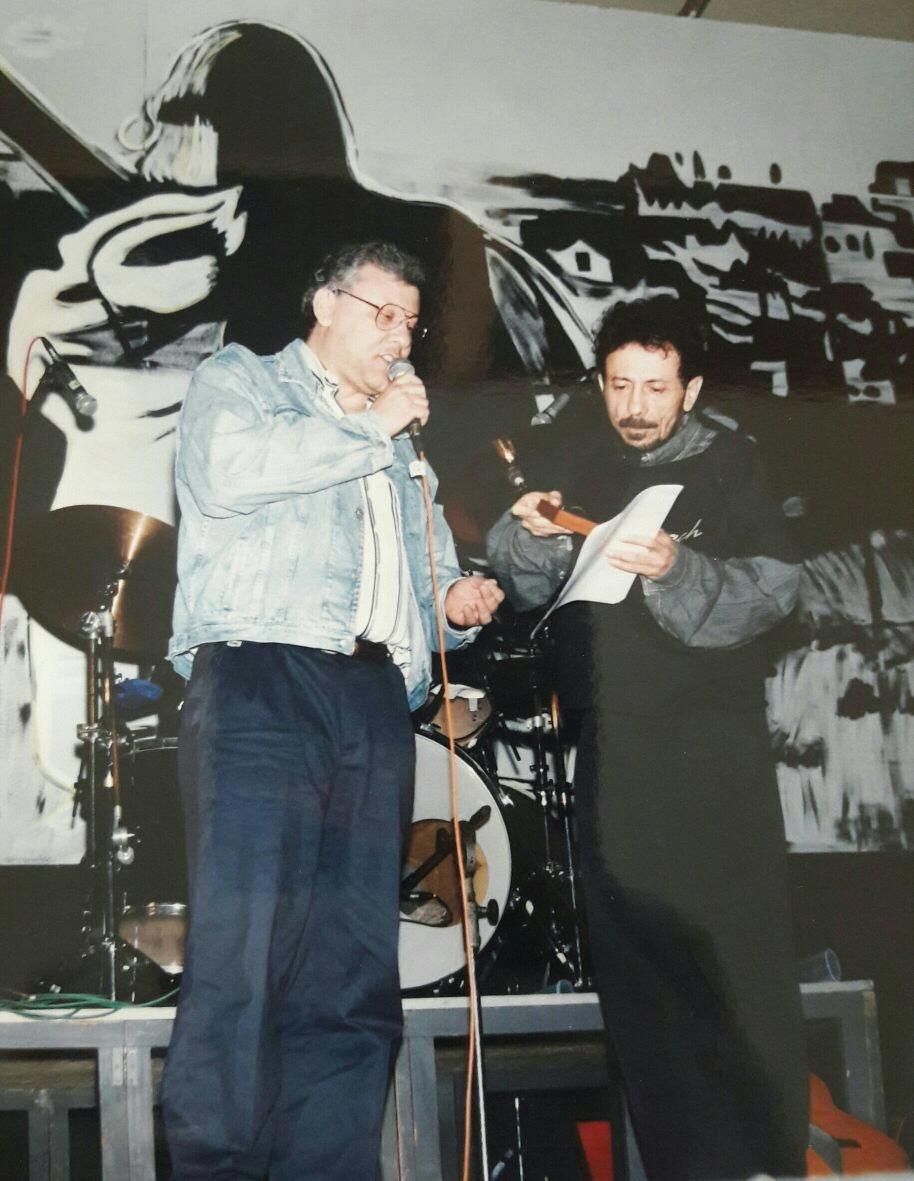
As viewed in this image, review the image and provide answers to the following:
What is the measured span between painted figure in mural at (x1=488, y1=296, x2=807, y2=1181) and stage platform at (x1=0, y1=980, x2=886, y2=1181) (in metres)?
0.08

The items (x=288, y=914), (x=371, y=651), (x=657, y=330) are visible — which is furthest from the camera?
(x=657, y=330)

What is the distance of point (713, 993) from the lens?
5.20 ft

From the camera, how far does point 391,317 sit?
1.73 m

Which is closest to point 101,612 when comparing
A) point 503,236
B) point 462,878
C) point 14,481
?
point 14,481

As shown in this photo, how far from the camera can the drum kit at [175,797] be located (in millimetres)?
1521

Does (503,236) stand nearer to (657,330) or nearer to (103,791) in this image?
(657,330)

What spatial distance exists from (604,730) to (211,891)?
0.59m

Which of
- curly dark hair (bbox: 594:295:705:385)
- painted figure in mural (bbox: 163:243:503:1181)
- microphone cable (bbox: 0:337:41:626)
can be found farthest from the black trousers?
microphone cable (bbox: 0:337:41:626)

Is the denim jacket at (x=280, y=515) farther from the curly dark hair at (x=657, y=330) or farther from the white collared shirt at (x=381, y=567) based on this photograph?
the curly dark hair at (x=657, y=330)

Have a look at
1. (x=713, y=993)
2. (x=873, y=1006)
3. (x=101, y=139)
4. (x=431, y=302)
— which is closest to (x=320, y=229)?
(x=431, y=302)

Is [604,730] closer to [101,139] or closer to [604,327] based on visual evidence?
Answer: [604,327]

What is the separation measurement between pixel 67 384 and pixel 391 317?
471mm

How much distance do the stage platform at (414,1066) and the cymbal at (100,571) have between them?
491 millimetres

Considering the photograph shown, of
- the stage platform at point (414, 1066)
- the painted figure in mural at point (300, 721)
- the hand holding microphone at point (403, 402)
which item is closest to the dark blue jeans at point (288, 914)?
the painted figure in mural at point (300, 721)
